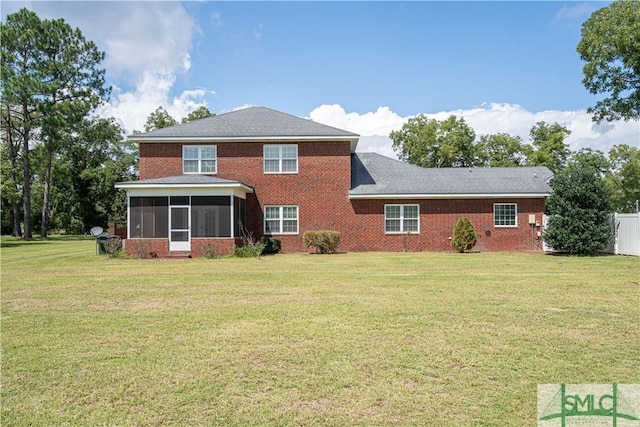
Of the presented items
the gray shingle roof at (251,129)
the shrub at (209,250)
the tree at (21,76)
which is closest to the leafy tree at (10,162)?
the tree at (21,76)

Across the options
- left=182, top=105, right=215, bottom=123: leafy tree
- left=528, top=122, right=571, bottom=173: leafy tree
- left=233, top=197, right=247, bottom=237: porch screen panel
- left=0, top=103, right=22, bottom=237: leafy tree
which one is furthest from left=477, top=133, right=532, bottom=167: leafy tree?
left=0, top=103, right=22, bottom=237: leafy tree

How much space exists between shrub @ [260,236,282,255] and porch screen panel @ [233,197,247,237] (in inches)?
50.6

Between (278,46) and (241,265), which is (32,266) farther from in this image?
(278,46)

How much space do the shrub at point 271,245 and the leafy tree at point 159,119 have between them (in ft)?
108

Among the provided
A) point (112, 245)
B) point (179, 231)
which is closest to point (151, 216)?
point (179, 231)

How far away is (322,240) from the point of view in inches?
885

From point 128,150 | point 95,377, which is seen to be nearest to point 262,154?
point 95,377

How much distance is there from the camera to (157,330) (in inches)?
271

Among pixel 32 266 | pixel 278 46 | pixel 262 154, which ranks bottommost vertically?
pixel 32 266

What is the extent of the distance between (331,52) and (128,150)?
46.1m

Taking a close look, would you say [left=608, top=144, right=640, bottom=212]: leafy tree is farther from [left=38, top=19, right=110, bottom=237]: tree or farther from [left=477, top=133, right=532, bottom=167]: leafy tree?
[left=38, top=19, right=110, bottom=237]: tree

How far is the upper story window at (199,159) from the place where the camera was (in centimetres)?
2420

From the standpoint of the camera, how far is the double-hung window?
955 inches

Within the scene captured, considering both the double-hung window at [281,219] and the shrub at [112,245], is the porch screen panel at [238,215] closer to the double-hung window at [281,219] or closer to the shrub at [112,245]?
the double-hung window at [281,219]
